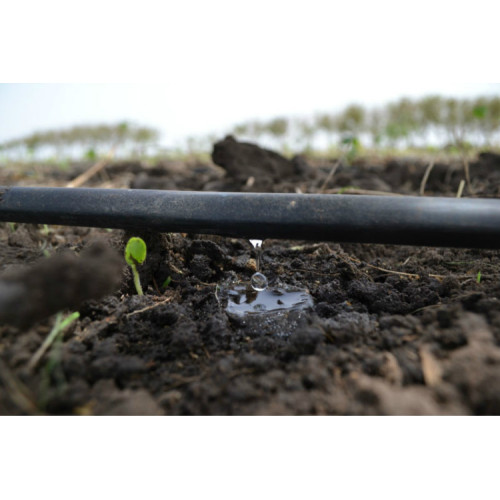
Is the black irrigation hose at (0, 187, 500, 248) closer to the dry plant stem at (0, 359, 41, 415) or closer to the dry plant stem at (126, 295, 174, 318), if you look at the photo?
the dry plant stem at (126, 295, 174, 318)

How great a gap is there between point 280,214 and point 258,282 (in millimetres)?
376

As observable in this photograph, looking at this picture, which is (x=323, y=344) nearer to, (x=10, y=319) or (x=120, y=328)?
(x=120, y=328)

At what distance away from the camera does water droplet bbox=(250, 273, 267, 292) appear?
1.36m

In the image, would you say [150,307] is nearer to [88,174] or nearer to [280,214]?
[280,214]

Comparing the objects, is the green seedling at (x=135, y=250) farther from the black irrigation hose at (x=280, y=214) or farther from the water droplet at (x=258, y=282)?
the water droplet at (x=258, y=282)

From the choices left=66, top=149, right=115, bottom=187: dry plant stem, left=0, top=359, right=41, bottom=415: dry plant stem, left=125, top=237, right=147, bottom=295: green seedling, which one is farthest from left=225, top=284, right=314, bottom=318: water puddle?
left=66, top=149, right=115, bottom=187: dry plant stem

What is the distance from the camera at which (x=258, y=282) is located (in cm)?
138

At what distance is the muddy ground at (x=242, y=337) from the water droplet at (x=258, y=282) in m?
0.04

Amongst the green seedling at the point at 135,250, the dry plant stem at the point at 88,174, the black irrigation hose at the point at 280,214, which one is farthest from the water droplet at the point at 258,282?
the dry plant stem at the point at 88,174

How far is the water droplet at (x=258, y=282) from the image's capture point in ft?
4.46

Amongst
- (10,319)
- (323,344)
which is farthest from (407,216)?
(10,319)

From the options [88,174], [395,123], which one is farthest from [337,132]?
[88,174]

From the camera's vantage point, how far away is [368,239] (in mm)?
1054

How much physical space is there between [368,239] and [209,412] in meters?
0.59
